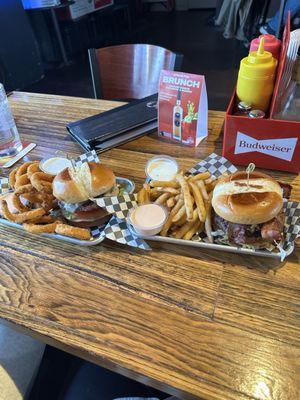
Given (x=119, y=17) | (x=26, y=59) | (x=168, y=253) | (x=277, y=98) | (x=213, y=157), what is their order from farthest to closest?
(x=119, y=17), (x=26, y=59), (x=213, y=157), (x=277, y=98), (x=168, y=253)

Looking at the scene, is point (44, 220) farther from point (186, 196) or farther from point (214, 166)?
point (214, 166)

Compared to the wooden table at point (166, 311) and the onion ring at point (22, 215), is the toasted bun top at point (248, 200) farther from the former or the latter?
the onion ring at point (22, 215)

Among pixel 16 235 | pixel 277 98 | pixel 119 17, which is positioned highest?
pixel 277 98

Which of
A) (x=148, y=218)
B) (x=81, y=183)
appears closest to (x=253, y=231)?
(x=148, y=218)

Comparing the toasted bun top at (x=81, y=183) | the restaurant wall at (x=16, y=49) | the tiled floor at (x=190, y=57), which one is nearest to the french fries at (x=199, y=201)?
the toasted bun top at (x=81, y=183)

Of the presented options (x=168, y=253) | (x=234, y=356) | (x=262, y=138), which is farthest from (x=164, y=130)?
(x=234, y=356)

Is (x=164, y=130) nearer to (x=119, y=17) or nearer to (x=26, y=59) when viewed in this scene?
(x=26, y=59)

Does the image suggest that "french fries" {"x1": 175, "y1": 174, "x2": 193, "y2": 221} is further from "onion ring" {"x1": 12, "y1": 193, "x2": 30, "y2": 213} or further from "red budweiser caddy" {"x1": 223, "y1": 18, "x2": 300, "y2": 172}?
"onion ring" {"x1": 12, "y1": 193, "x2": 30, "y2": 213}

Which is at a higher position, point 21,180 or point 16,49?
point 21,180
